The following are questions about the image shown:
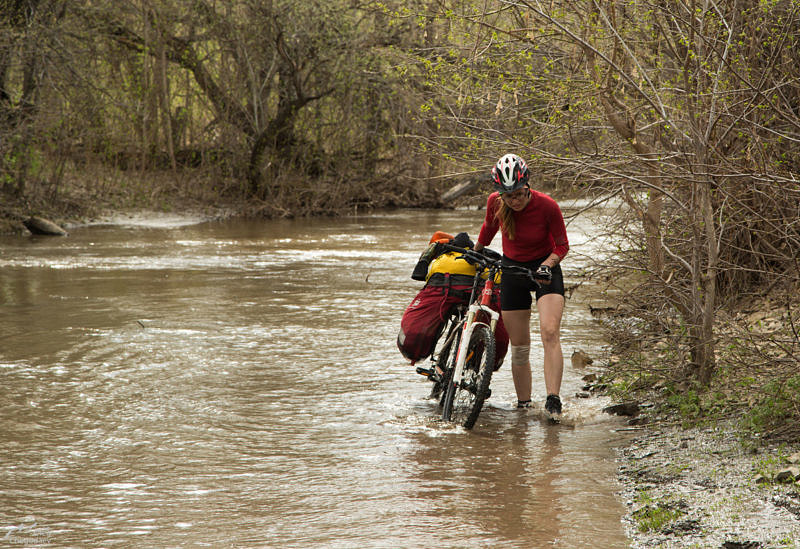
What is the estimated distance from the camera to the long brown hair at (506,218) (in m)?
7.23

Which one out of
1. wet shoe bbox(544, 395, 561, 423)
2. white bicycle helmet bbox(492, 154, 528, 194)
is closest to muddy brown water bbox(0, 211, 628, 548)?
wet shoe bbox(544, 395, 561, 423)

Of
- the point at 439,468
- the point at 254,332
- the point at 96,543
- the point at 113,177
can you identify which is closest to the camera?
the point at 96,543

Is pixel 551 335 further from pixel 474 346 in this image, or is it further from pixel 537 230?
pixel 537 230

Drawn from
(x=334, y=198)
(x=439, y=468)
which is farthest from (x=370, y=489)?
(x=334, y=198)

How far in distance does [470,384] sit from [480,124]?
554 centimetres

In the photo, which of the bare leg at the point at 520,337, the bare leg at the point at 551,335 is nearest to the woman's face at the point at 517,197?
the bare leg at the point at 551,335

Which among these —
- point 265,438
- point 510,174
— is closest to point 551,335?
point 510,174

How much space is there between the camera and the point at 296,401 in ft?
26.3

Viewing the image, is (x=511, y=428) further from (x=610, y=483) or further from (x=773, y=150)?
(x=773, y=150)

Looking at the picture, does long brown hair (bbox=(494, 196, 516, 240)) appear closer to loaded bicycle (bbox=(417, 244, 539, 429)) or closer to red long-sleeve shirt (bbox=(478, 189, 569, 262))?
red long-sleeve shirt (bbox=(478, 189, 569, 262))

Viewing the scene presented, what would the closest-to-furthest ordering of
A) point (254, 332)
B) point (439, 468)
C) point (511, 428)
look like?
point (439, 468) → point (511, 428) → point (254, 332)

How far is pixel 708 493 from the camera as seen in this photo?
531cm

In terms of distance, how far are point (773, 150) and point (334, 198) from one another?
24865 mm

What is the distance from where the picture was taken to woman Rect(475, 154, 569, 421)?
23.7 ft
